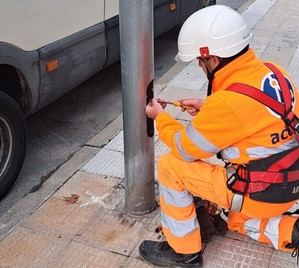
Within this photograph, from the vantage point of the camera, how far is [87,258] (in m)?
2.86

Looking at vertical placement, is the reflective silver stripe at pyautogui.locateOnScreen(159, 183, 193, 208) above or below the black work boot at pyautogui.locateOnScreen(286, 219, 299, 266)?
above

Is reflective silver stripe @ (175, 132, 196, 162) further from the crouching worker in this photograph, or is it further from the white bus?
the white bus

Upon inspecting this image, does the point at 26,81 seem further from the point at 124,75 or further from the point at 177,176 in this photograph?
the point at 177,176

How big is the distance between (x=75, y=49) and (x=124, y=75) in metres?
1.23

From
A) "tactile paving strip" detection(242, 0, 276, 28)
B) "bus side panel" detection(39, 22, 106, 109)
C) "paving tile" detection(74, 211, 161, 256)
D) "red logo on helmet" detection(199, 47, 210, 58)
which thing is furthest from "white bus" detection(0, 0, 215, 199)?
"tactile paving strip" detection(242, 0, 276, 28)

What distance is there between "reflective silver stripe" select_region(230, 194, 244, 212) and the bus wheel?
1598 millimetres

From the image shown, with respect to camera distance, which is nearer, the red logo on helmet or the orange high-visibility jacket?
the orange high-visibility jacket

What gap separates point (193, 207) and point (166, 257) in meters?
0.33

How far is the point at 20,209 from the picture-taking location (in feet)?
11.2

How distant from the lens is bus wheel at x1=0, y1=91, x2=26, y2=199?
131 inches

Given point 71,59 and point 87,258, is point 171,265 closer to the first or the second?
point 87,258

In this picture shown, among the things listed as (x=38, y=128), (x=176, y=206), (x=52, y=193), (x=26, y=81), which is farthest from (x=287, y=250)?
(x=38, y=128)

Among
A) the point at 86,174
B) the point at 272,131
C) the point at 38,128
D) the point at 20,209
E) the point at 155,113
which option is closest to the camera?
the point at 272,131

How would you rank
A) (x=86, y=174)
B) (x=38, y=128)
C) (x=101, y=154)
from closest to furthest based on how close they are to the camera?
(x=86, y=174)
(x=101, y=154)
(x=38, y=128)
